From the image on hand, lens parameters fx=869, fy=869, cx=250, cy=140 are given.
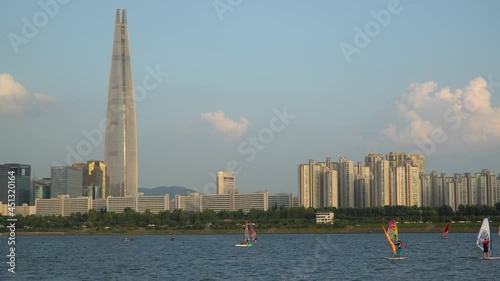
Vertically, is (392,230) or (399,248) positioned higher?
(392,230)

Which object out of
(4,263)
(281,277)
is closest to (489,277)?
(281,277)

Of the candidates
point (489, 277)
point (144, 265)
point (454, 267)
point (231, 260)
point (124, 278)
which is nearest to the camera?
point (489, 277)

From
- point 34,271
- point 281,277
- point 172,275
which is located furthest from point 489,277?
point 34,271

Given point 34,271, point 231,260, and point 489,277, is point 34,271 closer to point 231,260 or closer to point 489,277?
point 231,260

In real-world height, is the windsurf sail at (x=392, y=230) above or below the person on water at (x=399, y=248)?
above

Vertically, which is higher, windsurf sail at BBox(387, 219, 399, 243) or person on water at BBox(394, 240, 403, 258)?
windsurf sail at BBox(387, 219, 399, 243)

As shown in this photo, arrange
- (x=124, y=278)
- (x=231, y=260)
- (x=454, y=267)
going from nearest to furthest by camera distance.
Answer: (x=124, y=278), (x=454, y=267), (x=231, y=260)

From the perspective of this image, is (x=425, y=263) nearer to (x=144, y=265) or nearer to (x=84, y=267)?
(x=144, y=265)

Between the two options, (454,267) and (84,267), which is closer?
(454,267)

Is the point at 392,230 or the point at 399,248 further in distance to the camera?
the point at 399,248
